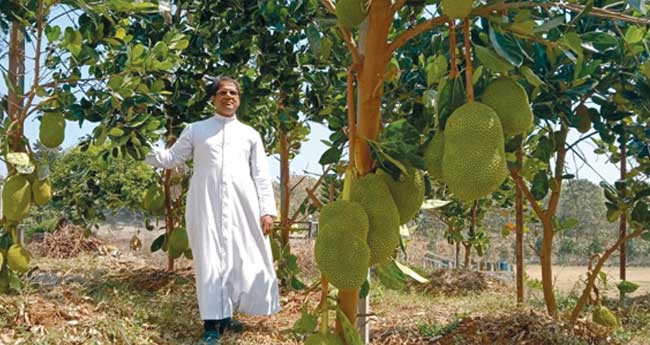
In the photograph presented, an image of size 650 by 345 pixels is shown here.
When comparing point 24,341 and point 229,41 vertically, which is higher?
point 229,41

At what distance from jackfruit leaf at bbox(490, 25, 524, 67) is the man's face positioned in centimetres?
201

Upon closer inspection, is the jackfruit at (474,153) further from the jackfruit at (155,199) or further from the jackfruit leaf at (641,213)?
the jackfruit at (155,199)

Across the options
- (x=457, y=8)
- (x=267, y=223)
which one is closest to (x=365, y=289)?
(x=457, y=8)

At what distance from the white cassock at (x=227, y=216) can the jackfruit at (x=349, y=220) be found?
1.75 meters

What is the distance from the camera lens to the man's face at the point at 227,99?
9.38 feet

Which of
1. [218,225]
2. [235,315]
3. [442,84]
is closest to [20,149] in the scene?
[218,225]

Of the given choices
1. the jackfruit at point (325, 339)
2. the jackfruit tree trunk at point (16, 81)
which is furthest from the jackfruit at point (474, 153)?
the jackfruit tree trunk at point (16, 81)

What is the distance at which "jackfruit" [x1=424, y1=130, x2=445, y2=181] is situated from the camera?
1.08m

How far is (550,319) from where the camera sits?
250 cm

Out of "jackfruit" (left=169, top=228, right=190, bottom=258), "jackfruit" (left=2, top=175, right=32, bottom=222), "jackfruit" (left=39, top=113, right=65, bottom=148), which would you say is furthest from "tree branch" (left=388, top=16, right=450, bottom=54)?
"jackfruit" (left=169, top=228, right=190, bottom=258)

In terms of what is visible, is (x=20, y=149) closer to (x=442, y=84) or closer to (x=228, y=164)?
(x=228, y=164)

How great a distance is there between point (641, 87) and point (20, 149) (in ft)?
7.01

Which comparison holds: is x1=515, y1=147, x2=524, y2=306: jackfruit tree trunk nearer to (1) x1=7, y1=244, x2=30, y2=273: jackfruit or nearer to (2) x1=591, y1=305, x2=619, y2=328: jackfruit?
(2) x1=591, y1=305, x2=619, y2=328: jackfruit

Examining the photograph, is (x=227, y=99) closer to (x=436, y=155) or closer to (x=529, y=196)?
(x=529, y=196)
